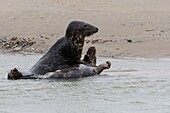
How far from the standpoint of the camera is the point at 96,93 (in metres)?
8.70

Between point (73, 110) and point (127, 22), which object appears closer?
point (73, 110)

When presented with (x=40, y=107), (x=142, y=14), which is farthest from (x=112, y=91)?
(x=142, y=14)

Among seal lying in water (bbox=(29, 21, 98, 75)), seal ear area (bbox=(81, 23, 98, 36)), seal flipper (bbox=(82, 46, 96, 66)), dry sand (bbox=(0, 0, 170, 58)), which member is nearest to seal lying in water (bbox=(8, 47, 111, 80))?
seal flipper (bbox=(82, 46, 96, 66))

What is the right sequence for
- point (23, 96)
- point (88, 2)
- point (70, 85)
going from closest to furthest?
1. point (23, 96)
2. point (70, 85)
3. point (88, 2)

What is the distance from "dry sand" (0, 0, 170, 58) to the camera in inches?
605

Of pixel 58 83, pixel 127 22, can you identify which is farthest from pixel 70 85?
pixel 127 22

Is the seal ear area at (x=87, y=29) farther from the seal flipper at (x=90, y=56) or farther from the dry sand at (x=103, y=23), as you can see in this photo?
the dry sand at (x=103, y=23)

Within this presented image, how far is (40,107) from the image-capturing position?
24.9 ft

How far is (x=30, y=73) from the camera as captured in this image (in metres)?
10.6

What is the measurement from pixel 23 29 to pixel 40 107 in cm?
1144

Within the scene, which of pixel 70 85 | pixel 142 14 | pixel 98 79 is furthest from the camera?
pixel 142 14

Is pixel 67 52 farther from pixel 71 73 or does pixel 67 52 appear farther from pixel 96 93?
pixel 96 93

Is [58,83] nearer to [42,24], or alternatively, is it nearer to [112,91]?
[112,91]

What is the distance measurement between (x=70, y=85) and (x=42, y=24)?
9766 mm
